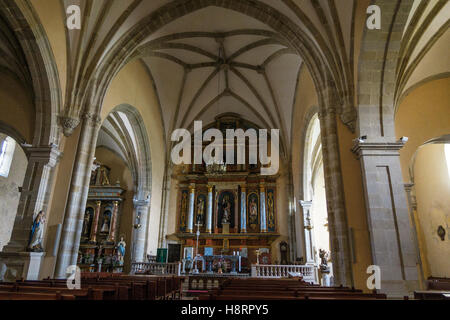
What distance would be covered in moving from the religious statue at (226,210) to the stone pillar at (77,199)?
403 inches

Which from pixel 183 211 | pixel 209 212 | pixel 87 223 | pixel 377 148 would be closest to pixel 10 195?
pixel 87 223

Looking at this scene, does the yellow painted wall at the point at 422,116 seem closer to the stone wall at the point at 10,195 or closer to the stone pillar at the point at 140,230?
the stone pillar at the point at 140,230

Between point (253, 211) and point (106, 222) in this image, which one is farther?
point (253, 211)

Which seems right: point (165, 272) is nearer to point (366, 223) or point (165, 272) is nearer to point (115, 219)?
point (115, 219)

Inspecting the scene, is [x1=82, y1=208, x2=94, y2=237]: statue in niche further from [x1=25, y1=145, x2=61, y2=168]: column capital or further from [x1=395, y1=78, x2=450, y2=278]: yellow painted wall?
[x1=395, y1=78, x2=450, y2=278]: yellow painted wall

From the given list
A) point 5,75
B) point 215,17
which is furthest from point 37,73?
point 215,17

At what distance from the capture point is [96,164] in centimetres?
1823

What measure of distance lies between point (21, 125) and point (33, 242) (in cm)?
429

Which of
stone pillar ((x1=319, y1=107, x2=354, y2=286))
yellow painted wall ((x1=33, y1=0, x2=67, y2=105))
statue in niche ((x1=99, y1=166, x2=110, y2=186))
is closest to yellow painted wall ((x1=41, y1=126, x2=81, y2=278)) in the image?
yellow painted wall ((x1=33, y1=0, x2=67, y2=105))

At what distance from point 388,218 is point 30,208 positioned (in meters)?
9.30

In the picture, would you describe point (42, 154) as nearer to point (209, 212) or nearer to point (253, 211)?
point (209, 212)

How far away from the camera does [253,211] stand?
1819cm

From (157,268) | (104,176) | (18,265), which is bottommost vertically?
(157,268)

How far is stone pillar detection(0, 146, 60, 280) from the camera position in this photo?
7539 mm
